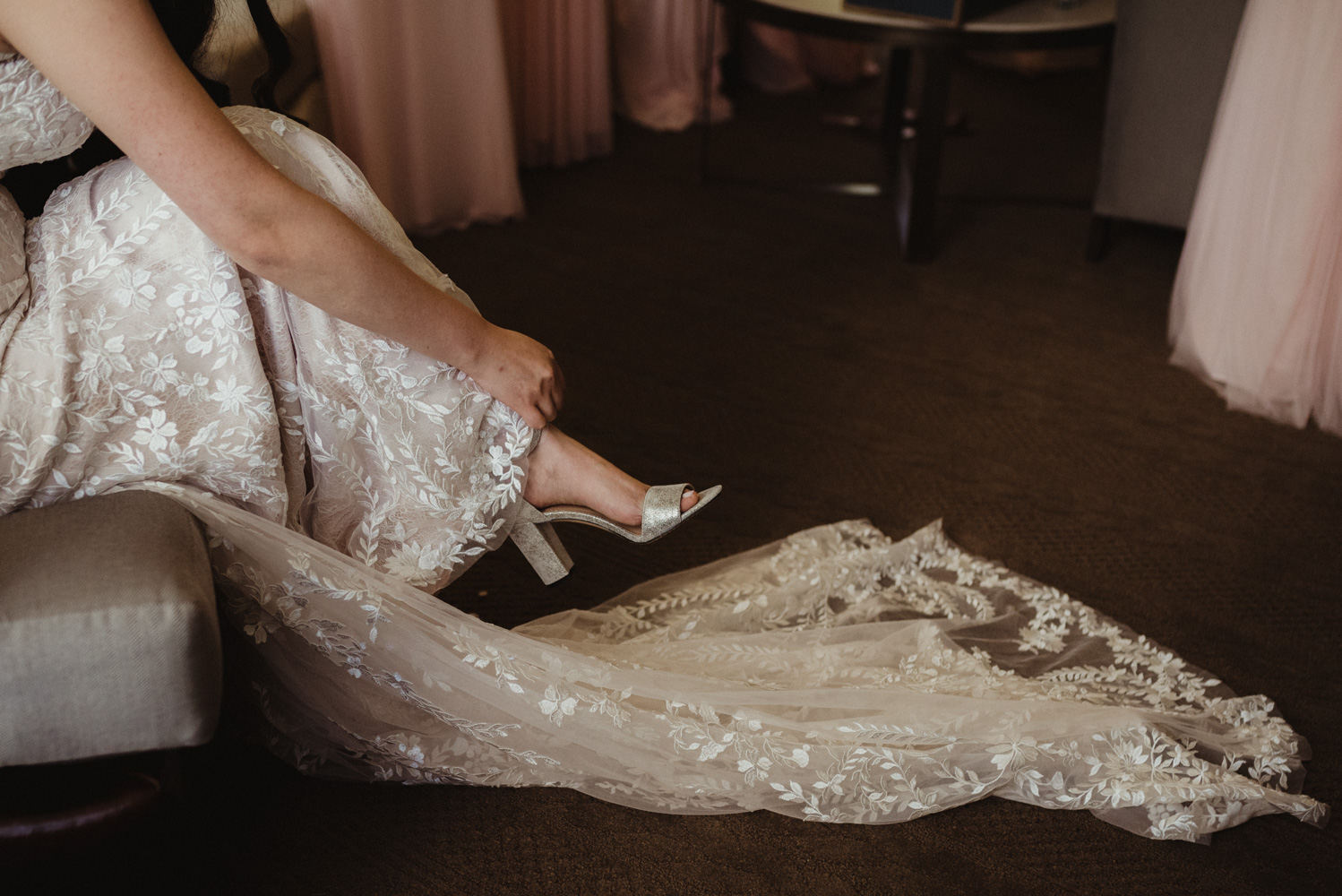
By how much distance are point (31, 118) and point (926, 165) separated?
210cm

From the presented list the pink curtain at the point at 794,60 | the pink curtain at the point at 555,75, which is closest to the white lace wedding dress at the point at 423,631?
the pink curtain at the point at 555,75

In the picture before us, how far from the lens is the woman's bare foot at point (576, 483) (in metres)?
1.29

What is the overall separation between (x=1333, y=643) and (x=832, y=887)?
88cm

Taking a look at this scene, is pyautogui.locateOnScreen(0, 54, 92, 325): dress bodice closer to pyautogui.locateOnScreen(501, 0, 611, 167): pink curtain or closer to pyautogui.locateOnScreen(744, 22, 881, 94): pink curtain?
pyautogui.locateOnScreen(501, 0, 611, 167): pink curtain

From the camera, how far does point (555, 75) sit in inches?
129

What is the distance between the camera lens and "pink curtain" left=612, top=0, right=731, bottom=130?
3.64 metres

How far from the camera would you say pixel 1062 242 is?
2893mm

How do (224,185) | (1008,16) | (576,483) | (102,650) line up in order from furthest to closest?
(1008,16)
(576,483)
(224,185)
(102,650)

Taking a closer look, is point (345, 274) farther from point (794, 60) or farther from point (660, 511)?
point (794, 60)

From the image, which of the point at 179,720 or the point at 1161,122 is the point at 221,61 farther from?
the point at 1161,122

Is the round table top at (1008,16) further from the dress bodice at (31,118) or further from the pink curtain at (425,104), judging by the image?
the dress bodice at (31,118)

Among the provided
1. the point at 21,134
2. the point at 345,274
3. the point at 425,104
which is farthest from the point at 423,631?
the point at 425,104

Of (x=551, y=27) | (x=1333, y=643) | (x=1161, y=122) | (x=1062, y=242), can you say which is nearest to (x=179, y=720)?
(x=1333, y=643)

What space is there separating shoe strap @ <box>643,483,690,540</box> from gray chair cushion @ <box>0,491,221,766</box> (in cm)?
54
